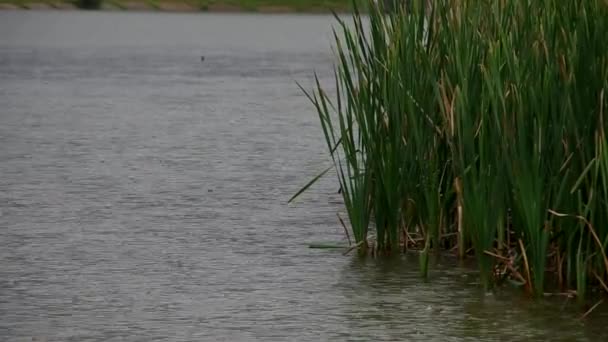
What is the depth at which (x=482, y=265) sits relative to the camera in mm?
6578

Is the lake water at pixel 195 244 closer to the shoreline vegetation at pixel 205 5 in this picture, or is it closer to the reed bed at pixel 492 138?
the reed bed at pixel 492 138

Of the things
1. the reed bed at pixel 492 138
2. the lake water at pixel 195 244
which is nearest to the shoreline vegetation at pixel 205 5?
the lake water at pixel 195 244

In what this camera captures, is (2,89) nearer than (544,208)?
No

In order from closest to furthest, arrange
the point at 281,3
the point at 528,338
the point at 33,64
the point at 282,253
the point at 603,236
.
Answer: the point at 528,338
the point at 603,236
the point at 282,253
the point at 33,64
the point at 281,3

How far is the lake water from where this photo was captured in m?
6.04

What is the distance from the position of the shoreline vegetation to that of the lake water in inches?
1177

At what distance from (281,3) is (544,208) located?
4254cm

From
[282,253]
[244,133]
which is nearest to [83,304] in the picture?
[282,253]

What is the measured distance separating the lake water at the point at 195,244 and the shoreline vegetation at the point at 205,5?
98.1 feet

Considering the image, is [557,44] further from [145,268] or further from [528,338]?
[145,268]

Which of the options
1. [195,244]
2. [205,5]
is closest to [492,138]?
[195,244]

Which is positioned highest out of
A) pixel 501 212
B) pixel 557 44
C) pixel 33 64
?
pixel 557 44

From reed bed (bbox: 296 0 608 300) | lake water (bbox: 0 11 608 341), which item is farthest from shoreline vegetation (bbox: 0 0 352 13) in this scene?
reed bed (bbox: 296 0 608 300)

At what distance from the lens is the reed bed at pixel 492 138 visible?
6.23m
